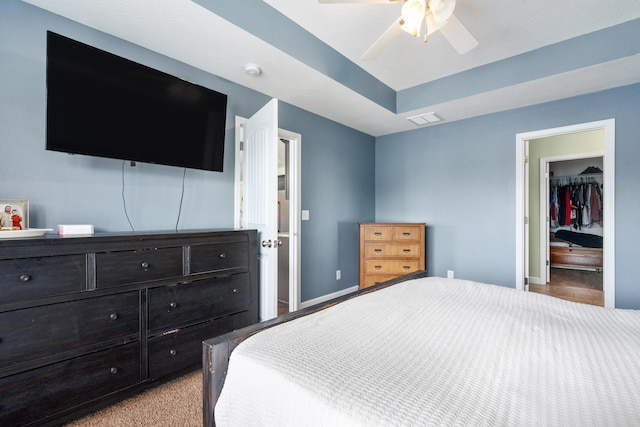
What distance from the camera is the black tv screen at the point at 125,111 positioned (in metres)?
1.60

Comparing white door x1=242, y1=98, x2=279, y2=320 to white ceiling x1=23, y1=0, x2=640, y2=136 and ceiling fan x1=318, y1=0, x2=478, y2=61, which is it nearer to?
white ceiling x1=23, y1=0, x2=640, y2=136

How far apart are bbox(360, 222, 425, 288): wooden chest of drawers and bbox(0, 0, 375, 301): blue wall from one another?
2.28 feet

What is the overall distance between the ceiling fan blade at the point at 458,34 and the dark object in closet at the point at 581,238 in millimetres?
5555

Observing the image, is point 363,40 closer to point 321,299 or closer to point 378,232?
point 378,232

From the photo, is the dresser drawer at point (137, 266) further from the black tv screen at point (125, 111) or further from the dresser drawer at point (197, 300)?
the black tv screen at point (125, 111)

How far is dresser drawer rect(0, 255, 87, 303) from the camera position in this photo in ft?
4.27

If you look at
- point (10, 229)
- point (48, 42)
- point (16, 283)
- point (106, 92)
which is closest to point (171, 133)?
point (106, 92)

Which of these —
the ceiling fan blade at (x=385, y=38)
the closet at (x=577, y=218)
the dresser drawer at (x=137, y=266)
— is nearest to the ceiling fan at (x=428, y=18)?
the ceiling fan blade at (x=385, y=38)

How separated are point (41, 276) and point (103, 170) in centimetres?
83

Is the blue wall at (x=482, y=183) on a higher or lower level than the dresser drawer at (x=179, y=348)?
higher

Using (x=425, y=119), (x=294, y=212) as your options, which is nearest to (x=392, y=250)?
(x=294, y=212)

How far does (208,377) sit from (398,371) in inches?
24.9

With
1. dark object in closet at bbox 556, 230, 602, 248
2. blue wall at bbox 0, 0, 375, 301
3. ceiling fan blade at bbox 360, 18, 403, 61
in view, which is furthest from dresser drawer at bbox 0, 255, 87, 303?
dark object in closet at bbox 556, 230, 602, 248

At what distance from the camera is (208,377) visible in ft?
3.22
